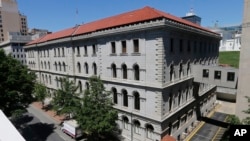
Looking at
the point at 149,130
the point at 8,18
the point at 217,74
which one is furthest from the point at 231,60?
the point at 8,18

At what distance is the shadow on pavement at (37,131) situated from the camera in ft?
92.1

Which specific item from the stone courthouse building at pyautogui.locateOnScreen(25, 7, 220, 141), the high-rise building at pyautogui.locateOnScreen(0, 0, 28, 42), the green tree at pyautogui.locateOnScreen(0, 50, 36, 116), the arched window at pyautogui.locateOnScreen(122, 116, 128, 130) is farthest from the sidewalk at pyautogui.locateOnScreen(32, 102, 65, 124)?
the high-rise building at pyautogui.locateOnScreen(0, 0, 28, 42)

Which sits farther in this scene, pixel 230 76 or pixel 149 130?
pixel 230 76

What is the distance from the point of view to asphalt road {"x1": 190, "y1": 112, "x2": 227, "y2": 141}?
28000 mm

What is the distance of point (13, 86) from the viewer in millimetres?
24562

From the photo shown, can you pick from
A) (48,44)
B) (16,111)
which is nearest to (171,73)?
(16,111)

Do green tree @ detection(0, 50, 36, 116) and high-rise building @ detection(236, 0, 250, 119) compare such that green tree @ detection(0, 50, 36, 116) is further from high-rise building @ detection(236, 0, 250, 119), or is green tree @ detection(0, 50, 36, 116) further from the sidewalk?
high-rise building @ detection(236, 0, 250, 119)

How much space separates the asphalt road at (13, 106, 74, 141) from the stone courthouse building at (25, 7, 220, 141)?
363 inches

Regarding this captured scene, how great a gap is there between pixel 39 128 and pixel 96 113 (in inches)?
621

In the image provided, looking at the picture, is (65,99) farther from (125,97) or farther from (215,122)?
(215,122)

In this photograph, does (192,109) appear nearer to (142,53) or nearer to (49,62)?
(142,53)

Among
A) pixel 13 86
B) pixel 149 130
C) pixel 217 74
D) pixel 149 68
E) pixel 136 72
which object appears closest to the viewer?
pixel 149 68

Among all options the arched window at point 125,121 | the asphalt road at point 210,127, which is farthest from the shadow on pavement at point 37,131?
the asphalt road at point 210,127

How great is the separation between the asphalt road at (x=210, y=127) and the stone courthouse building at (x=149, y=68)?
161 cm
